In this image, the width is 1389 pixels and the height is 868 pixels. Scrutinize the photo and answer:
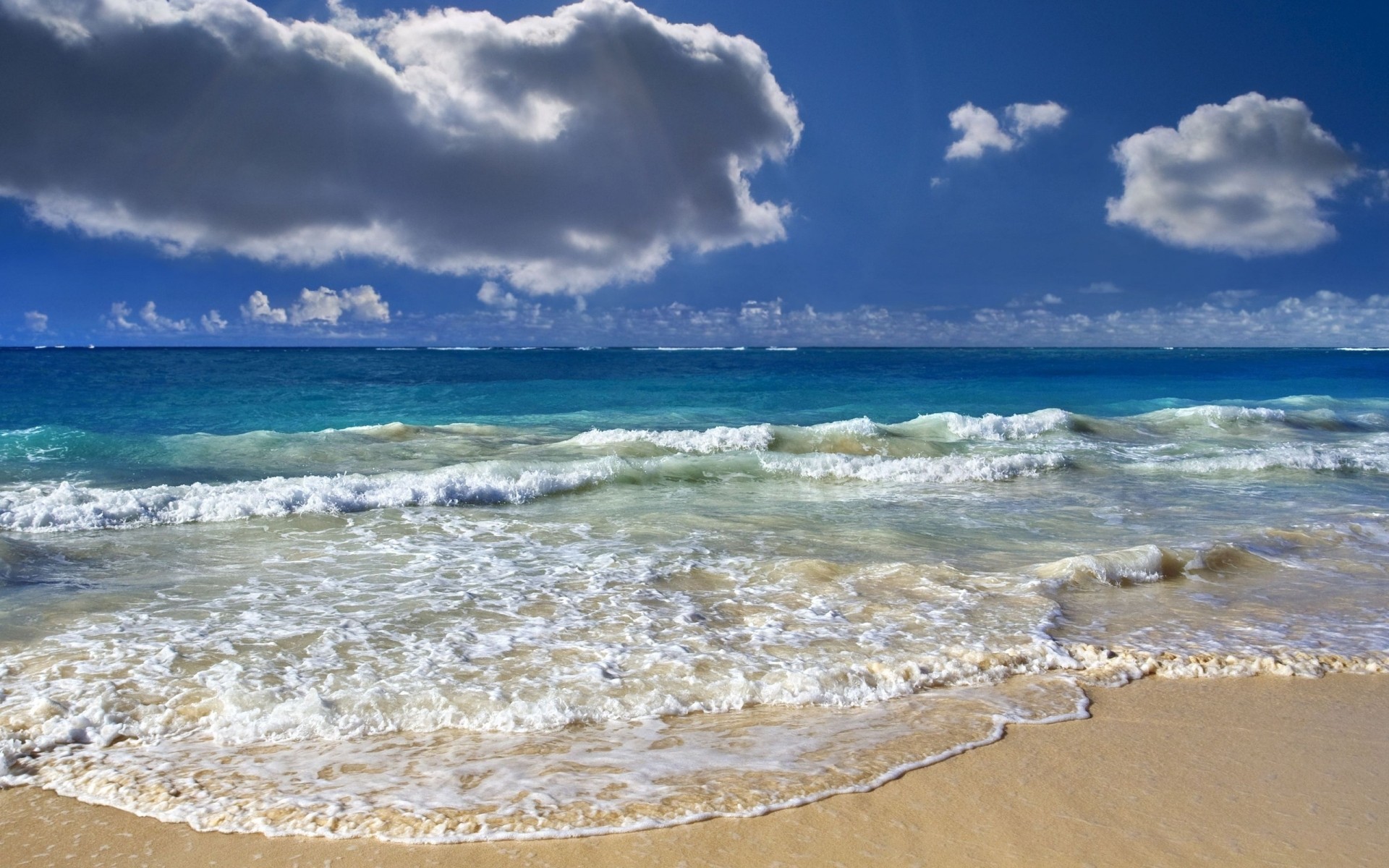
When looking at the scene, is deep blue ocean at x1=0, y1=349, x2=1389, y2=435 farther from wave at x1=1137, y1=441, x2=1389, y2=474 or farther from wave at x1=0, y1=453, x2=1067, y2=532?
wave at x1=1137, y1=441, x2=1389, y2=474

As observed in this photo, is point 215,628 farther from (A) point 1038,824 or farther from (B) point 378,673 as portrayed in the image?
(A) point 1038,824

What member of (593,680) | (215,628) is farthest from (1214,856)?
(215,628)

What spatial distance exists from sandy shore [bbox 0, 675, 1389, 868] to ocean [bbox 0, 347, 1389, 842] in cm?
13

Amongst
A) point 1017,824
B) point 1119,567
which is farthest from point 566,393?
point 1017,824

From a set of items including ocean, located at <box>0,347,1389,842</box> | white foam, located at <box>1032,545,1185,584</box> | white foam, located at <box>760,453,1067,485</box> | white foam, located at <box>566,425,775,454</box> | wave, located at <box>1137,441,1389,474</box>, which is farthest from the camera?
white foam, located at <box>566,425,775,454</box>

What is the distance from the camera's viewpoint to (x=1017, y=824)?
3428 mm

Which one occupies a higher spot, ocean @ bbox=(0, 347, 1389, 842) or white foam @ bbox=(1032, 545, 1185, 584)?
white foam @ bbox=(1032, 545, 1185, 584)

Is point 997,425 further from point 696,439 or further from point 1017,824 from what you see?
point 1017,824

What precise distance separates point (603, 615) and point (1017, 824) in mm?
3525

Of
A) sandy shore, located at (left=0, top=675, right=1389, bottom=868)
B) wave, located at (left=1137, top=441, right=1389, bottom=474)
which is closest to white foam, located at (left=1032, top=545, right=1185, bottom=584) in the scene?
sandy shore, located at (left=0, top=675, right=1389, bottom=868)

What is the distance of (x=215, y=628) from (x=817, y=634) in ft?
14.2

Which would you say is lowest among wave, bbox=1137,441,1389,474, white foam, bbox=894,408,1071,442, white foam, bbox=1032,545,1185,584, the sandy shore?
the sandy shore

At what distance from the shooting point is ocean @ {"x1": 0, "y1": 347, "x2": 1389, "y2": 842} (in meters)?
3.88

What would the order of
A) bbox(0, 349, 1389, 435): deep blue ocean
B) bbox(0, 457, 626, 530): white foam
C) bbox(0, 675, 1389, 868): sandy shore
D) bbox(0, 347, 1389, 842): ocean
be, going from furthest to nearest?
bbox(0, 349, 1389, 435): deep blue ocean
bbox(0, 457, 626, 530): white foam
bbox(0, 347, 1389, 842): ocean
bbox(0, 675, 1389, 868): sandy shore
